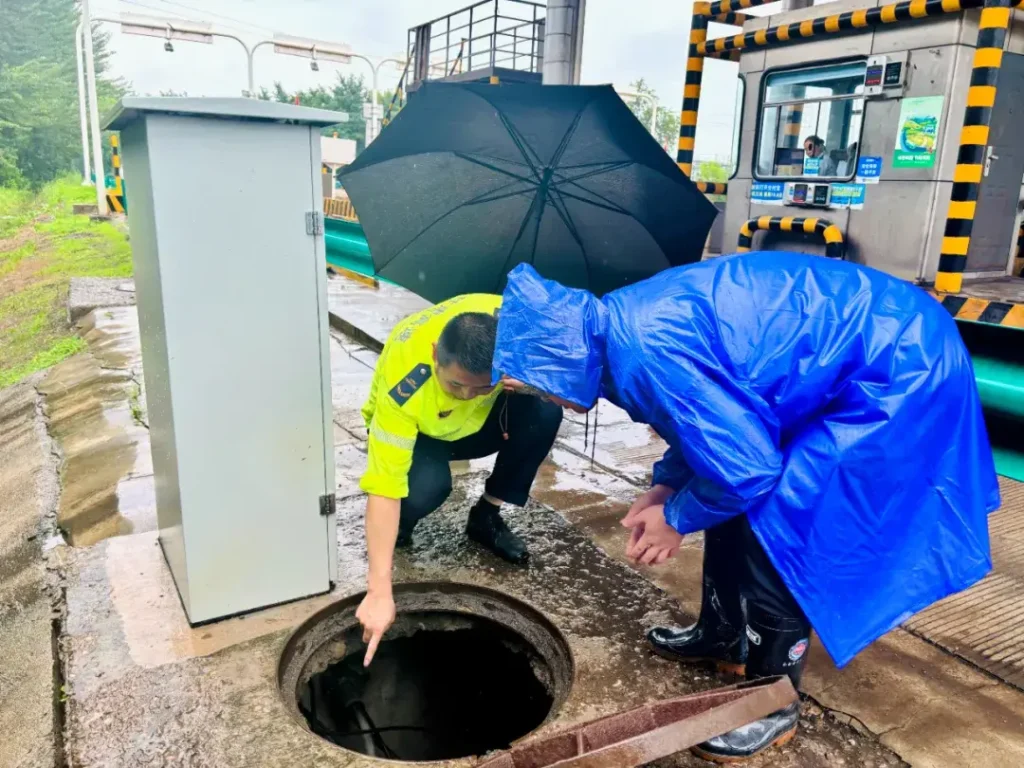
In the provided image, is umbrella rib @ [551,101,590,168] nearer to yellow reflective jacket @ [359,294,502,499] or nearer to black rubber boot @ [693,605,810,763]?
yellow reflective jacket @ [359,294,502,499]

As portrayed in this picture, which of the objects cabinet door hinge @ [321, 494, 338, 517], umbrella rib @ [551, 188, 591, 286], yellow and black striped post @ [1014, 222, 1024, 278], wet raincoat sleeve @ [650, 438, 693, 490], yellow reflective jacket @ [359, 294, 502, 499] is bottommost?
cabinet door hinge @ [321, 494, 338, 517]

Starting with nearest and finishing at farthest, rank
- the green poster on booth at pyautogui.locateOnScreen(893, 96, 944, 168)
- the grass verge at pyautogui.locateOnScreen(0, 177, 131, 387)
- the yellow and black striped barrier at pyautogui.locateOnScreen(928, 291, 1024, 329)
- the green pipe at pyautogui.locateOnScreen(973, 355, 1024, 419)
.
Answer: the green pipe at pyautogui.locateOnScreen(973, 355, 1024, 419), the yellow and black striped barrier at pyautogui.locateOnScreen(928, 291, 1024, 329), the green poster on booth at pyautogui.locateOnScreen(893, 96, 944, 168), the grass verge at pyautogui.locateOnScreen(0, 177, 131, 387)

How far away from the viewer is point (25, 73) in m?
38.3

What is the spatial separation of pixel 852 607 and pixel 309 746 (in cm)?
143

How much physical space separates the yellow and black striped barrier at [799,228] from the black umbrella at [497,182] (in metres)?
2.84

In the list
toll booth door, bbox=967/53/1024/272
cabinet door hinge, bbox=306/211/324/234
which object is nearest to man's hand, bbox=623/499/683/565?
cabinet door hinge, bbox=306/211/324/234

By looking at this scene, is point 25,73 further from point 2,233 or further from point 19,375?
point 19,375

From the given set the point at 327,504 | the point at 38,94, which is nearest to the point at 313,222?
the point at 327,504

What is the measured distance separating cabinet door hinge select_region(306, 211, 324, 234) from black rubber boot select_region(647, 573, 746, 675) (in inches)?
63.4

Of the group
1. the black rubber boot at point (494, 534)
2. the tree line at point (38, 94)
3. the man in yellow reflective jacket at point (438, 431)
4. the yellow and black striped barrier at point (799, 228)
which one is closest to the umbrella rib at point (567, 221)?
the man in yellow reflective jacket at point (438, 431)

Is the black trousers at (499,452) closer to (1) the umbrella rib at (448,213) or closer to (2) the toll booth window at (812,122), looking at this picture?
(1) the umbrella rib at (448,213)

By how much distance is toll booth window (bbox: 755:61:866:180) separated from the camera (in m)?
5.54

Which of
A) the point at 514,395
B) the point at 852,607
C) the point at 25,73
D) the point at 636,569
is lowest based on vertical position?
the point at 636,569

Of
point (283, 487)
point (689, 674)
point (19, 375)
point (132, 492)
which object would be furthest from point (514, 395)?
point (19, 375)
